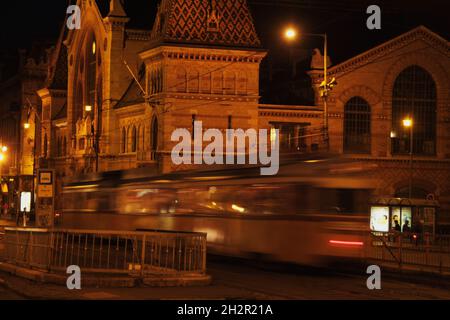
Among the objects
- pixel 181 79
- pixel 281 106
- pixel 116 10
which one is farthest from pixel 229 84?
pixel 116 10

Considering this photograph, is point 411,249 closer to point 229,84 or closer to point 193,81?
point 193,81

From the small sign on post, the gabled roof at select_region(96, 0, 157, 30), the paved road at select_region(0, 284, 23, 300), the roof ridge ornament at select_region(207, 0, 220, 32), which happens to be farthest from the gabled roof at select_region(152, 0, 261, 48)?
the paved road at select_region(0, 284, 23, 300)

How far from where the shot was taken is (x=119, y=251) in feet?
71.6

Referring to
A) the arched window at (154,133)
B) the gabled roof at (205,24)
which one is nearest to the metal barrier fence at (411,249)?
the gabled roof at (205,24)

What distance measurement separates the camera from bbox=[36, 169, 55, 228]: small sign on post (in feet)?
112

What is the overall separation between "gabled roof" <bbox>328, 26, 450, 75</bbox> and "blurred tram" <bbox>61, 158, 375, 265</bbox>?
32513 millimetres

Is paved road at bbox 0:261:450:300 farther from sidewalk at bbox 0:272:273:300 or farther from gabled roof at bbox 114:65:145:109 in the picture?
gabled roof at bbox 114:65:145:109

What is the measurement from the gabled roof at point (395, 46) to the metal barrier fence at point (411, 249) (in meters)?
31.2

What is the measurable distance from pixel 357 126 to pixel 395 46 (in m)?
6.48

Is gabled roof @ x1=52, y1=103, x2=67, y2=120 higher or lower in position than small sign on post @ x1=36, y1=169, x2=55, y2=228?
higher

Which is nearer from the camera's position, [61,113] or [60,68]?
[61,113]

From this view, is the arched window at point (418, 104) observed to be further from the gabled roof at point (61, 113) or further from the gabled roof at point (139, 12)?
the gabled roof at point (61, 113)

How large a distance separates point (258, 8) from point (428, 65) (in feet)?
58.6
